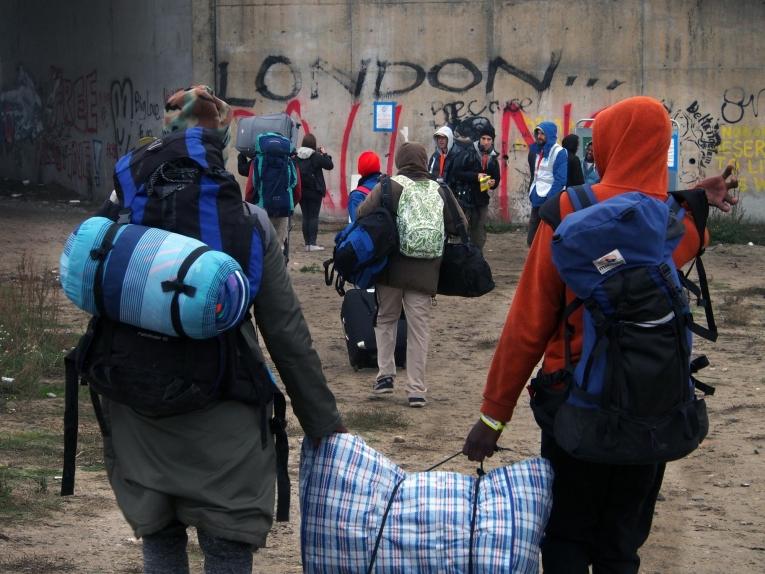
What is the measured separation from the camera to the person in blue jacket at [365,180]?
922 cm

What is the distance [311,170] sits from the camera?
1673 centimetres

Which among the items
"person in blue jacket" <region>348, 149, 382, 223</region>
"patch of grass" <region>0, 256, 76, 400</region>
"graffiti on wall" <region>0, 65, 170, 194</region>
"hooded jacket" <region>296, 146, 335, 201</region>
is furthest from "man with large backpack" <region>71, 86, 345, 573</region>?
"graffiti on wall" <region>0, 65, 170, 194</region>

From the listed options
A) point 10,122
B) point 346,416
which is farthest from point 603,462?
point 10,122

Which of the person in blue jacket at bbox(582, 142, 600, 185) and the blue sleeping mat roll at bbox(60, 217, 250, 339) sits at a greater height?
the person in blue jacket at bbox(582, 142, 600, 185)

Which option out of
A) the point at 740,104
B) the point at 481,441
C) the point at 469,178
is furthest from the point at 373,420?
the point at 740,104

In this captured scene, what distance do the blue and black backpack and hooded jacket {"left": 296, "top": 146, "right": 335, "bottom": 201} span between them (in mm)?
13195

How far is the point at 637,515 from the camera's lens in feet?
12.0

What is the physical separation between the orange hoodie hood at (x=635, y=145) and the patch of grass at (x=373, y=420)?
13.8 feet

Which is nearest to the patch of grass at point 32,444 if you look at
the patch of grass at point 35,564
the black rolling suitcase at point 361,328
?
the patch of grass at point 35,564

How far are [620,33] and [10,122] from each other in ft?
45.2

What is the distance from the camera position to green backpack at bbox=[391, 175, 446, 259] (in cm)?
793

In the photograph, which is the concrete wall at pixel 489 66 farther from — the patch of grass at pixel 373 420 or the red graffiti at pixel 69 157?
the patch of grass at pixel 373 420

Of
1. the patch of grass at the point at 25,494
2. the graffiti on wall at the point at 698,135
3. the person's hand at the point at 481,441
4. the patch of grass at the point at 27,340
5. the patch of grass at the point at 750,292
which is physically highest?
the graffiti on wall at the point at 698,135

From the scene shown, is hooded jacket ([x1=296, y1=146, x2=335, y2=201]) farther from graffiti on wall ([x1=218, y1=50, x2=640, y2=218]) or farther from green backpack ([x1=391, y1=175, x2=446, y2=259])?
green backpack ([x1=391, y1=175, x2=446, y2=259])
